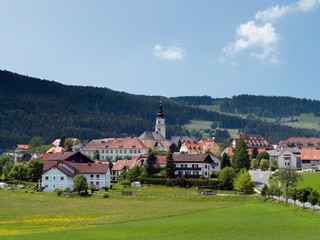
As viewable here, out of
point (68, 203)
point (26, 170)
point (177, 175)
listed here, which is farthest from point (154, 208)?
point (26, 170)

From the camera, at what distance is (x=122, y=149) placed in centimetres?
18712

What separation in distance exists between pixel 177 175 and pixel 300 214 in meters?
62.5

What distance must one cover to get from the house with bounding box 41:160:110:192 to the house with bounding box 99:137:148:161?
6880 centimetres

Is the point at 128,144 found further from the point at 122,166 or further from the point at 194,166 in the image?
the point at 194,166

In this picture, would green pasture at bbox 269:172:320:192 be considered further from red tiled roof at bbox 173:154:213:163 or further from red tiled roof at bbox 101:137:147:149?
red tiled roof at bbox 101:137:147:149

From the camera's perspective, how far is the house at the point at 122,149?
184 m

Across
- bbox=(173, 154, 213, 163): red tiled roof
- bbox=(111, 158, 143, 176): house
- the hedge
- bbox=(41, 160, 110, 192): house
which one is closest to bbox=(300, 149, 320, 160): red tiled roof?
bbox=(173, 154, 213, 163): red tiled roof

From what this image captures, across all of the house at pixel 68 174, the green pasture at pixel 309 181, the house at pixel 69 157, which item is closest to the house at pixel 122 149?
the house at pixel 69 157

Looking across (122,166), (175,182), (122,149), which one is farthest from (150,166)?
(122,149)

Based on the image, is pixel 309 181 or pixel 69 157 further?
pixel 69 157

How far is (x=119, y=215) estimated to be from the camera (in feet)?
202

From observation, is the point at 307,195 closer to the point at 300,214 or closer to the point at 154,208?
the point at 300,214

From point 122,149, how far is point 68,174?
79597mm

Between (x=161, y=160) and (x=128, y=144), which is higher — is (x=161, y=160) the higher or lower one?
the lower one
